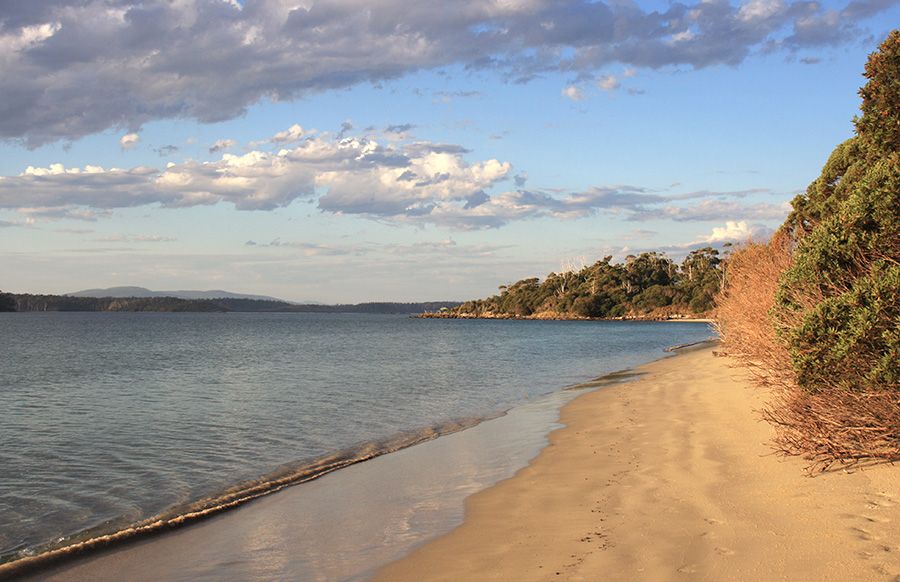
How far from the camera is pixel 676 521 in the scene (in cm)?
862

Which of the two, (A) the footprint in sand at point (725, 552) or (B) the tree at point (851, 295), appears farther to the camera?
(B) the tree at point (851, 295)

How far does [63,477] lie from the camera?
1343 cm

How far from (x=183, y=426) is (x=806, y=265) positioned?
16280mm

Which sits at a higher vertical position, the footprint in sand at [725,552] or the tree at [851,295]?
the tree at [851,295]

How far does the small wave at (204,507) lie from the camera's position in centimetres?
891

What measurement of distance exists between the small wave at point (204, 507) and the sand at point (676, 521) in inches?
152

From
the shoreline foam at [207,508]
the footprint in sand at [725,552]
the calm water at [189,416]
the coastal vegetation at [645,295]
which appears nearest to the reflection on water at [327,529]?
the shoreline foam at [207,508]

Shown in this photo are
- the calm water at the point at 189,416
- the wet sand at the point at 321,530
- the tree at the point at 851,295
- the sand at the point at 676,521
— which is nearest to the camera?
the sand at the point at 676,521

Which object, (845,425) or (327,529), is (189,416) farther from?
(845,425)

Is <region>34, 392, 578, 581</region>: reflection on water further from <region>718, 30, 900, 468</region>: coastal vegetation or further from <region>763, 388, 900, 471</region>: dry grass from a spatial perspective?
<region>718, 30, 900, 468</region>: coastal vegetation

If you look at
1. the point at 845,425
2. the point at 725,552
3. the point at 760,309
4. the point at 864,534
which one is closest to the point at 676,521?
the point at 725,552

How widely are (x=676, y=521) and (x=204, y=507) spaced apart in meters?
7.30

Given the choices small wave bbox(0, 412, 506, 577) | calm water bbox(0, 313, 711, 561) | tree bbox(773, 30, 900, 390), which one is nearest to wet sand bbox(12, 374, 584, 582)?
small wave bbox(0, 412, 506, 577)

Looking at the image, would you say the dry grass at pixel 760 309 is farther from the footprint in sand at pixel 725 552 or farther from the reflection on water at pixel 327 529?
the reflection on water at pixel 327 529
